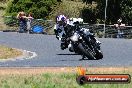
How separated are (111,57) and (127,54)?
1.80 metres

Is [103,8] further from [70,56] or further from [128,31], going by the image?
[70,56]

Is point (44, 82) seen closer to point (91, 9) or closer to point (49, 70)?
point (49, 70)

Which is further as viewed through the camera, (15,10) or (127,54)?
(15,10)

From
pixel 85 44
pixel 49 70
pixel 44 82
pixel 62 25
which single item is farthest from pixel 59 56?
pixel 44 82

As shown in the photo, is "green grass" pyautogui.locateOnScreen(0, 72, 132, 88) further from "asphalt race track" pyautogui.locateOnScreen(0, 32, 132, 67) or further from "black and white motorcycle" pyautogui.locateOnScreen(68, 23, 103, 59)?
"black and white motorcycle" pyautogui.locateOnScreen(68, 23, 103, 59)

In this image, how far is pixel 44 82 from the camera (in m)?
12.8

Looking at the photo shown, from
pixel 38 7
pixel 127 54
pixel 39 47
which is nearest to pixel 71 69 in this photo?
pixel 127 54

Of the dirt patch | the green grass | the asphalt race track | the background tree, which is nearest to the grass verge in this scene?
the asphalt race track

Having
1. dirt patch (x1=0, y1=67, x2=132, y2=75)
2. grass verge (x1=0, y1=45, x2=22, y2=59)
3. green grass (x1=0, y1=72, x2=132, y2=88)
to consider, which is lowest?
grass verge (x1=0, y1=45, x2=22, y2=59)

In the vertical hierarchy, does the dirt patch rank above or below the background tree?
above

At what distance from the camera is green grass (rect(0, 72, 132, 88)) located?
39.2ft

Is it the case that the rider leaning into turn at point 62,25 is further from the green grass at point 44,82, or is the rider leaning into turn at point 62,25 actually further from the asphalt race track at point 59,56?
the green grass at point 44,82

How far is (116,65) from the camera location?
18531 millimetres

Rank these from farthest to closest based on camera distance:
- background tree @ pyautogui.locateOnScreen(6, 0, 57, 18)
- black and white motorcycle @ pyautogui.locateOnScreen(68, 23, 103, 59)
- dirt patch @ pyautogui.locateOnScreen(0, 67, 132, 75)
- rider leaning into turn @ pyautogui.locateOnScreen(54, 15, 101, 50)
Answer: background tree @ pyautogui.locateOnScreen(6, 0, 57, 18), rider leaning into turn @ pyautogui.locateOnScreen(54, 15, 101, 50), black and white motorcycle @ pyautogui.locateOnScreen(68, 23, 103, 59), dirt patch @ pyautogui.locateOnScreen(0, 67, 132, 75)
